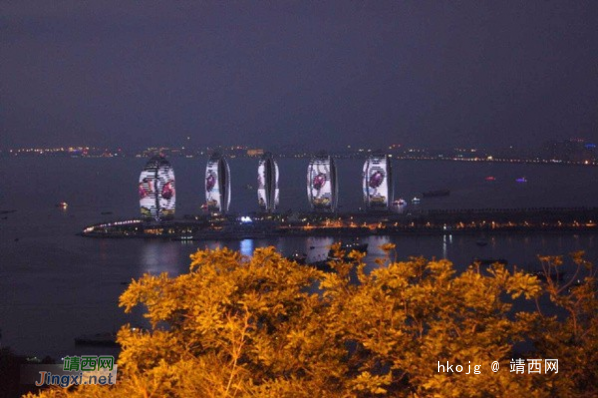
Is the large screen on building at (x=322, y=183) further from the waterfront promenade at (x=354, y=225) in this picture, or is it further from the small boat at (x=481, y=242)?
the small boat at (x=481, y=242)

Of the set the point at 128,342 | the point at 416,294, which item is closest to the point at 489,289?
the point at 416,294

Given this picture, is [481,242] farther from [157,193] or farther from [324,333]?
[324,333]

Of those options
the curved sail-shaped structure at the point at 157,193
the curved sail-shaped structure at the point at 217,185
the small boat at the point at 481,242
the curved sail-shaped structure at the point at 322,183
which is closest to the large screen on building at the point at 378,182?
the curved sail-shaped structure at the point at 322,183

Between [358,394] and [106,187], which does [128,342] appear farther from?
[106,187]

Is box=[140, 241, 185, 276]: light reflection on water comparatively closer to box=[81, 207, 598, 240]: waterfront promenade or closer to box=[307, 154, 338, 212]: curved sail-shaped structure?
Result: box=[81, 207, 598, 240]: waterfront promenade

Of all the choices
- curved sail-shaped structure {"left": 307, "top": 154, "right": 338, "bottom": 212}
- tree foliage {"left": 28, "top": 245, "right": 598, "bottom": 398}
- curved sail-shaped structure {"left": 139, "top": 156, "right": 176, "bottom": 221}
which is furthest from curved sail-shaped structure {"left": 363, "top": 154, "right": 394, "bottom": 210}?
tree foliage {"left": 28, "top": 245, "right": 598, "bottom": 398}

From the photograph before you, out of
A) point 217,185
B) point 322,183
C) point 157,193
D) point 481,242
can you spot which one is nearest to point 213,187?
point 217,185
